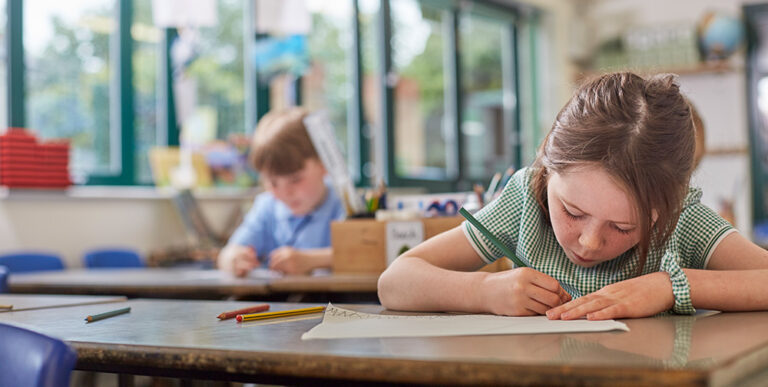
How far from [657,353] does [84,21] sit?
3663 mm

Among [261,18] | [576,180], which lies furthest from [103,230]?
[576,180]

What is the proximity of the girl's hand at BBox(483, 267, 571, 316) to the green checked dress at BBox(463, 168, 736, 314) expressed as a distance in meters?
0.15

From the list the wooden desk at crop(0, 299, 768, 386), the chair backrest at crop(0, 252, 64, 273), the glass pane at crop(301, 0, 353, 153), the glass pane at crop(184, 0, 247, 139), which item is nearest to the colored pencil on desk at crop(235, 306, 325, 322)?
the wooden desk at crop(0, 299, 768, 386)

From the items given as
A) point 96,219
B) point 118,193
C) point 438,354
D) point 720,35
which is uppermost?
point 720,35

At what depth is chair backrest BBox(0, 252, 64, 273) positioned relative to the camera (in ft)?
9.91

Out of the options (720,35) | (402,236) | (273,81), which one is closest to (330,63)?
(273,81)

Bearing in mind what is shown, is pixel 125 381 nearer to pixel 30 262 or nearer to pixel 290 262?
pixel 290 262

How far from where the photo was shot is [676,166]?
1.23 metres

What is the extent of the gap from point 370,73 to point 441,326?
14.9 feet

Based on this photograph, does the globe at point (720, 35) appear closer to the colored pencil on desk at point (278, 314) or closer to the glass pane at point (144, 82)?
the glass pane at point (144, 82)

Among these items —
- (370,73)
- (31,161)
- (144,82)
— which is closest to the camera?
(31,161)

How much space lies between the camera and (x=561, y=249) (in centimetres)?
136

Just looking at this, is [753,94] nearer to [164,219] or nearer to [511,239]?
[164,219]

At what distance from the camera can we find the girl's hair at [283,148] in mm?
2756
